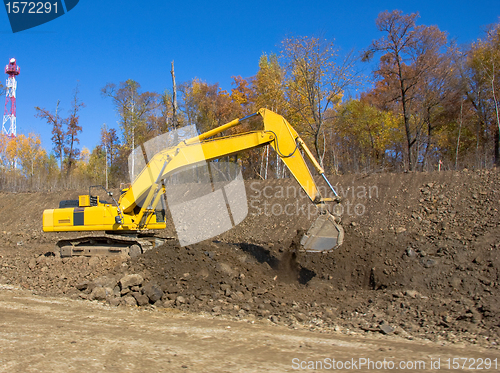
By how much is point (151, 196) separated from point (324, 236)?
16.1ft

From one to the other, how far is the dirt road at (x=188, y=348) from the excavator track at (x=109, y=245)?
11.4 ft

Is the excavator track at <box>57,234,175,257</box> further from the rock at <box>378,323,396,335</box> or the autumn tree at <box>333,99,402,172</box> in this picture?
the autumn tree at <box>333,99,402,172</box>

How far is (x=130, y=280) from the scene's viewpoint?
8281mm

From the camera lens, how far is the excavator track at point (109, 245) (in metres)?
10.5

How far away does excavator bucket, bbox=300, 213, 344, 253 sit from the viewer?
8.22 m

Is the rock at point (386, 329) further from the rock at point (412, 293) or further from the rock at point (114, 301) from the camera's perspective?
the rock at point (114, 301)

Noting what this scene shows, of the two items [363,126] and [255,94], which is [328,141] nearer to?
[363,126]

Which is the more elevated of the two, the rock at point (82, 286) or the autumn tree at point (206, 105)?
the autumn tree at point (206, 105)

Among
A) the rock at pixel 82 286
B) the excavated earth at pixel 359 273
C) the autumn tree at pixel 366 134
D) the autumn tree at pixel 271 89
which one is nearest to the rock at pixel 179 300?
the excavated earth at pixel 359 273

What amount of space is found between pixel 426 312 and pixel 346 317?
1445 mm

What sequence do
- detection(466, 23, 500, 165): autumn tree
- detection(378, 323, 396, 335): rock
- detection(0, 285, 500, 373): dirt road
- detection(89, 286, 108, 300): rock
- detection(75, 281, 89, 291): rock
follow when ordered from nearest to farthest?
detection(0, 285, 500, 373): dirt road, detection(378, 323, 396, 335): rock, detection(89, 286, 108, 300): rock, detection(75, 281, 89, 291): rock, detection(466, 23, 500, 165): autumn tree

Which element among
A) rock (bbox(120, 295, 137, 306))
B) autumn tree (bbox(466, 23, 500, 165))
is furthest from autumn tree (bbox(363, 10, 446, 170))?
rock (bbox(120, 295, 137, 306))

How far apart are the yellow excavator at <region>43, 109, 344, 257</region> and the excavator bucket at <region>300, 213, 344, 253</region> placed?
262mm

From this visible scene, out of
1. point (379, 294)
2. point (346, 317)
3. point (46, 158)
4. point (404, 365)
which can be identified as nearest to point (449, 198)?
point (379, 294)
